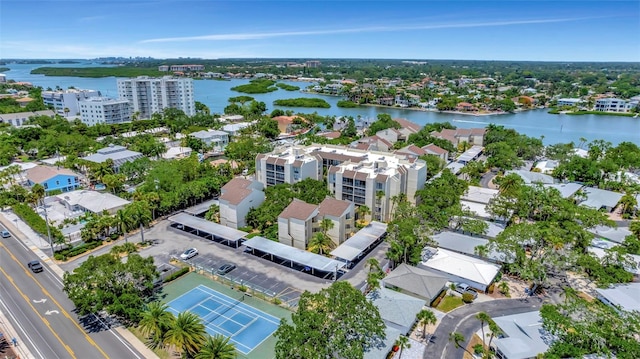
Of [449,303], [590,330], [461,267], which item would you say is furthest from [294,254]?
[590,330]

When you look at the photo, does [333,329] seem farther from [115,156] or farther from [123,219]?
[115,156]

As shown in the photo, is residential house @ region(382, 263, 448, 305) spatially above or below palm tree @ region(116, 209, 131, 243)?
below

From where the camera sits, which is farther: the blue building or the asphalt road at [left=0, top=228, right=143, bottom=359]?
the blue building

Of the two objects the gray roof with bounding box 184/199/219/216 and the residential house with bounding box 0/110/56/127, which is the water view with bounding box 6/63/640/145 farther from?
the gray roof with bounding box 184/199/219/216

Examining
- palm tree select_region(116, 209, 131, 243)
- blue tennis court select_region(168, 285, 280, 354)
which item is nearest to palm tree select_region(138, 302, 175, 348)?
blue tennis court select_region(168, 285, 280, 354)

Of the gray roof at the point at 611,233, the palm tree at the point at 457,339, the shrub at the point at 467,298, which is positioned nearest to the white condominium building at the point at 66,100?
the shrub at the point at 467,298

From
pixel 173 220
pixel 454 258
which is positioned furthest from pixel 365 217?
pixel 173 220
